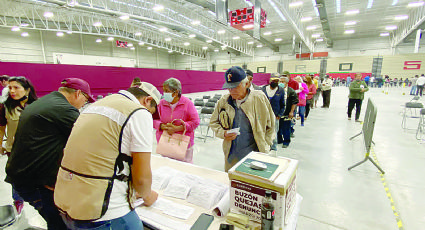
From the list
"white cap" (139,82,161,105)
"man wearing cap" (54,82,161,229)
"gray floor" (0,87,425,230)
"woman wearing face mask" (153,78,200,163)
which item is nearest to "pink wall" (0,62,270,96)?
"gray floor" (0,87,425,230)

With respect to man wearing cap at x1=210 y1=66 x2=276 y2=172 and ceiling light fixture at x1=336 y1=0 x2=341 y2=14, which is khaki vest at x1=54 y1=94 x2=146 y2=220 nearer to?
man wearing cap at x1=210 y1=66 x2=276 y2=172

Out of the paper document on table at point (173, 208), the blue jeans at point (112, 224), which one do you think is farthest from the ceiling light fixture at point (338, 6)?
the blue jeans at point (112, 224)

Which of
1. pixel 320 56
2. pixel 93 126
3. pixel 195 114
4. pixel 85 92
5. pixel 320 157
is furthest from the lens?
pixel 320 56

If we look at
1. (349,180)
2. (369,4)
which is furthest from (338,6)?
(349,180)

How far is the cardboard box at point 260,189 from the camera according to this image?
93 cm

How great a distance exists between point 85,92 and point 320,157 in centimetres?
394

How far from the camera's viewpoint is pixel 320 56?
23.5m

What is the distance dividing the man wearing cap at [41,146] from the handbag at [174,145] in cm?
93

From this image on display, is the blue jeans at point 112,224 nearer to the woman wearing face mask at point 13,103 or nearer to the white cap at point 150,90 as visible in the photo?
the white cap at point 150,90

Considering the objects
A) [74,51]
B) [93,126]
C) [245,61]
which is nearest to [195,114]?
[93,126]

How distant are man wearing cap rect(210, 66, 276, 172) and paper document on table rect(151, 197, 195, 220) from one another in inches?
29.9

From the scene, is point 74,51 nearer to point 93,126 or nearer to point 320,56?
point 93,126

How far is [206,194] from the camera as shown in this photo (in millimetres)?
1280

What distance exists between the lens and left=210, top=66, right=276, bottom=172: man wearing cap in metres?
1.77
